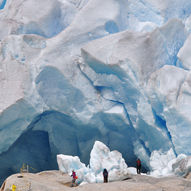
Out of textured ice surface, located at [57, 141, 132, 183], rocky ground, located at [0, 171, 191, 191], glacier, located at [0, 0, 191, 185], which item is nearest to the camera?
rocky ground, located at [0, 171, 191, 191]

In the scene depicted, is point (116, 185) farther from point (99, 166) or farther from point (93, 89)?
point (93, 89)

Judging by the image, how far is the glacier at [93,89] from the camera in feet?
41.8

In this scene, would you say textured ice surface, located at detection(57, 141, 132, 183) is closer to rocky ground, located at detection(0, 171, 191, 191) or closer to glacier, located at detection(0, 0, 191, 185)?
rocky ground, located at detection(0, 171, 191, 191)

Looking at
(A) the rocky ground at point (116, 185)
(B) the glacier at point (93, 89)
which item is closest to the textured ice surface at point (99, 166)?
(A) the rocky ground at point (116, 185)

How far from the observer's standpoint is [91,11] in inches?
596

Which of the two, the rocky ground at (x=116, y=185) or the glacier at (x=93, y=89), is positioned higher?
the glacier at (x=93, y=89)

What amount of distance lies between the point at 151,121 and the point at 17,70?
5.95 metres

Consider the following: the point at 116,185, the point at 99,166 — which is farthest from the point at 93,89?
the point at 116,185

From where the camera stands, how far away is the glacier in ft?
41.8

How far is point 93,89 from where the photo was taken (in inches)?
558

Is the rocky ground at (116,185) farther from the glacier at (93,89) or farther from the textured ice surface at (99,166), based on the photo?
the glacier at (93,89)

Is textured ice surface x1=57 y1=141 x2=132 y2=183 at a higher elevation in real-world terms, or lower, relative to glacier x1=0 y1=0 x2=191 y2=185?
lower

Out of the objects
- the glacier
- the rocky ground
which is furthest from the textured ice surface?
the glacier

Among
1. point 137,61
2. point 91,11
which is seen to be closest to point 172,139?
point 137,61
